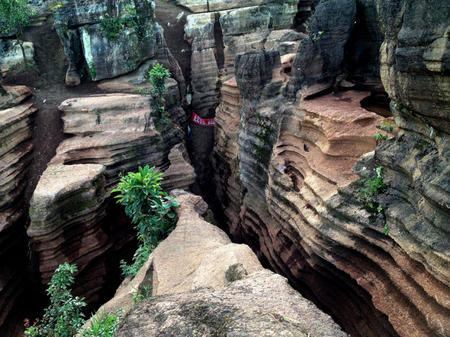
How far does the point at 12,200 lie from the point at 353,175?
968 centimetres

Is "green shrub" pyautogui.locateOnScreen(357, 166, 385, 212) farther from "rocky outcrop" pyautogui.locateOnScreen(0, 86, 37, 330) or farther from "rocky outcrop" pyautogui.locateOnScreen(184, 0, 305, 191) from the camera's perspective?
"rocky outcrop" pyautogui.locateOnScreen(184, 0, 305, 191)

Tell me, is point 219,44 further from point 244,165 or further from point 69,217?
point 69,217

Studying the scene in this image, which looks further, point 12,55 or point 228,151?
point 12,55

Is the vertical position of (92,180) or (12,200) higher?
(92,180)

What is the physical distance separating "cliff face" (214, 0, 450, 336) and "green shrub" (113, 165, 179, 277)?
313cm

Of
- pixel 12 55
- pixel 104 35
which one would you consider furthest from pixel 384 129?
pixel 12 55

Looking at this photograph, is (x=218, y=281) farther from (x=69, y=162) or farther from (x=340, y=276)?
(x=69, y=162)

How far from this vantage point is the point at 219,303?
3.79 meters

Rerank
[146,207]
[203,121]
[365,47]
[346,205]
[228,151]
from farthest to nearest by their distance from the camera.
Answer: [203,121]
[228,151]
[365,47]
[146,207]
[346,205]

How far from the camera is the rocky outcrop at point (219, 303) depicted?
3.43 meters

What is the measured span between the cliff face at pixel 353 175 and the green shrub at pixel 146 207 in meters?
3.13

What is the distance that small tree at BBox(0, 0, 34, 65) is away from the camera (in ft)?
47.7

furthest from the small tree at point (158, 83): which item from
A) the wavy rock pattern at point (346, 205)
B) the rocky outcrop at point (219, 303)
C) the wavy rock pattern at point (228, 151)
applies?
the rocky outcrop at point (219, 303)

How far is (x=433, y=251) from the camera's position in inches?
180
